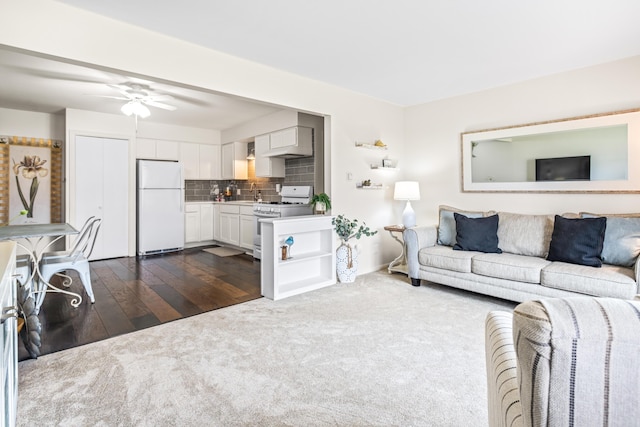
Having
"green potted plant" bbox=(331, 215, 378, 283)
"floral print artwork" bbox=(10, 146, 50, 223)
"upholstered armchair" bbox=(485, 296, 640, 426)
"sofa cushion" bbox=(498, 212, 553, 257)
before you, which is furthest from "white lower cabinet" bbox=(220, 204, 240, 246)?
"upholstered armchair" bbox=(485, 296, 640, 426)

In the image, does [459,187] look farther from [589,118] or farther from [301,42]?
[301,42]

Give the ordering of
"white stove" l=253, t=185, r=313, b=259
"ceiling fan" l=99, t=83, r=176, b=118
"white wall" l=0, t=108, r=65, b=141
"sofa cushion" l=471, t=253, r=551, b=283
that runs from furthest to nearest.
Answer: "white stove" l=253, t=185, r=313, b=259 < "white wall" l=0, t=108, r=65, b=141 < "ceiling fan" l=99, t=83, r=176, b=118 < "sofa cushion" l=471, t=253, r=551, b=283

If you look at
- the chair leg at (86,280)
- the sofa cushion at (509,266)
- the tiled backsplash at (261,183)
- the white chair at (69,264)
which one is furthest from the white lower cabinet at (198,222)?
the sofa cushion at (509,266)

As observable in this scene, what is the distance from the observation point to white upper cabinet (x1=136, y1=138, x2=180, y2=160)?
19.6ft

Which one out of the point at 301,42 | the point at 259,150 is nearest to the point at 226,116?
the point at 259,150

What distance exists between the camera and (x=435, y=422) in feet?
5.49

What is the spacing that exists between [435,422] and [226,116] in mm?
5218

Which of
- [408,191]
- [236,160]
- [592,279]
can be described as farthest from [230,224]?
[592,279]

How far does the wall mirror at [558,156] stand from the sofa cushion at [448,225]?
1.46 ft

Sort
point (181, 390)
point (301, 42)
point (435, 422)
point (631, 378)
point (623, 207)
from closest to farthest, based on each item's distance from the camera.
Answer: point (631, 378), point (435, 422), point (181, 390), point (301, 42), point (623, 207)

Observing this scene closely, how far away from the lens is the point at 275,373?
2123mm

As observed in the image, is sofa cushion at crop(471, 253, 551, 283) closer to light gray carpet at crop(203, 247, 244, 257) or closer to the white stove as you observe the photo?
the white stove

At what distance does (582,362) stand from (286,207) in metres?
4.60

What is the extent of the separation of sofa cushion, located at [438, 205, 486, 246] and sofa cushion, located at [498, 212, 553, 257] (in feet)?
1.16
